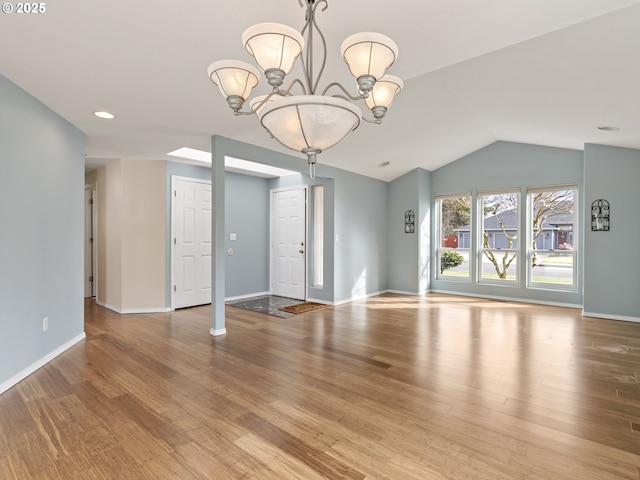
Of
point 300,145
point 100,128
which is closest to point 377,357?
point 300,145

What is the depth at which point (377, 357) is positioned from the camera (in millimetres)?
3354

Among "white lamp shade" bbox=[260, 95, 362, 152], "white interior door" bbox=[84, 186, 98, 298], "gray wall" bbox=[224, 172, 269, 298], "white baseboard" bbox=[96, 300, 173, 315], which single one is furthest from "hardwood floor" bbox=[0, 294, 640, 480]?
"white interior door" bbox=[84, 186, 98, 298]

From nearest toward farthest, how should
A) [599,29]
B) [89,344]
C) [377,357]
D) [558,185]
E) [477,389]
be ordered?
[599,29]
[477,389]
[377,357]
[89,344]
[558,185]

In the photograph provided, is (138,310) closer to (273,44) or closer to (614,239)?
(273,44)

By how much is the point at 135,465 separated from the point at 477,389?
7.87 ft

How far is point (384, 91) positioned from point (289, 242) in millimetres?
4973

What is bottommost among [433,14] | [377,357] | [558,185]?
[377,357]

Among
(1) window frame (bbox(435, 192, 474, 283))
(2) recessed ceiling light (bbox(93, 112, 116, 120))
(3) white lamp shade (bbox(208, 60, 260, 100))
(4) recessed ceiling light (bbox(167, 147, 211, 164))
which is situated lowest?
(1) window frame (bbox(435, 192, 474, 283))

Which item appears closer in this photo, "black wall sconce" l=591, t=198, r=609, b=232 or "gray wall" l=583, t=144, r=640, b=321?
"gray wall" l=583, t=144, r=640, b=321

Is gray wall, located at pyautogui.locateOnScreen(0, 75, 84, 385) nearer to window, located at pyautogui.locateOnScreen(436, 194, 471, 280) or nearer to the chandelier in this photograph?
the chandelier

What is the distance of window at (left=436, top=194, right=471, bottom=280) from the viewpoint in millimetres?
6918

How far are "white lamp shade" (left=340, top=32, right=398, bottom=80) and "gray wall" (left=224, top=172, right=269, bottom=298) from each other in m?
4.92

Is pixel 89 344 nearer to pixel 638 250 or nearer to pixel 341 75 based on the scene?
pixel 341 75

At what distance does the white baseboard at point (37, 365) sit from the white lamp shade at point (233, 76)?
9.49 feet
